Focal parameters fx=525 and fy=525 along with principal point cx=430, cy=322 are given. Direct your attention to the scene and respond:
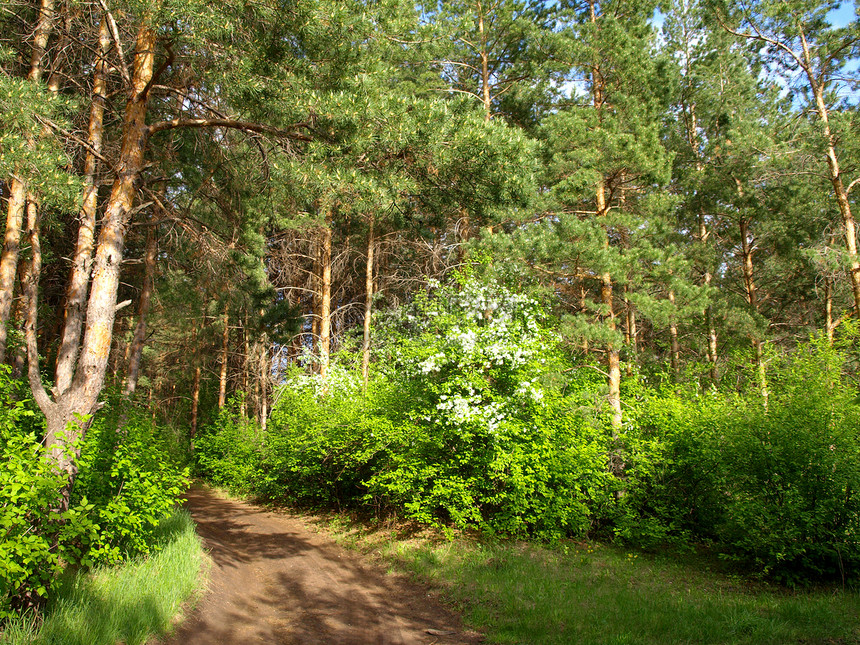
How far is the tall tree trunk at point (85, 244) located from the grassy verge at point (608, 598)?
5.46 m

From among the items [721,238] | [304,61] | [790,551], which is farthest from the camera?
[721,238]

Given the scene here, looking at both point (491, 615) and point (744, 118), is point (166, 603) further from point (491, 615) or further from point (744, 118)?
point (744, 118)

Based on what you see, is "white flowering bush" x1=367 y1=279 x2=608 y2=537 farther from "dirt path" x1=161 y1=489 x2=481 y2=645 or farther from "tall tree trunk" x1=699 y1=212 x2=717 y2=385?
"tall tree trunk" x1=699 y1=212 x2=717 y2=385

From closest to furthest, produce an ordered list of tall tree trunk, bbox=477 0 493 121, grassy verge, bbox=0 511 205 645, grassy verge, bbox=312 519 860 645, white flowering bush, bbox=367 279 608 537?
grassy verge, bbox=0 511 205 645 → grassy verge, bbox=312 519 860 645 → white flowering bush, bbox=367 279 608 537 → tall tree trunk, bbox=477 0 493 121

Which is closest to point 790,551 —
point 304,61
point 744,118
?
point 304,61

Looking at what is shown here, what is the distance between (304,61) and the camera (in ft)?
21.3

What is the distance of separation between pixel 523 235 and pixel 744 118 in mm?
8638

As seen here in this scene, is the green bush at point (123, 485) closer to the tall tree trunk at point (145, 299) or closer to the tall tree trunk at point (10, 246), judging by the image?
the tall tree trunk at point (10, 246)

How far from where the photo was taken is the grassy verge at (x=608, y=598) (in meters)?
5.13

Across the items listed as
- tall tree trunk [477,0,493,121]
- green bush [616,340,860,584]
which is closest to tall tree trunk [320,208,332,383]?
tall tree trunk [477,0,493,121]

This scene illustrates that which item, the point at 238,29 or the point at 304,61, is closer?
the point at 238,29

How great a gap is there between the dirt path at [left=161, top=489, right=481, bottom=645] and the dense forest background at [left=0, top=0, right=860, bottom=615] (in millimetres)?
1310

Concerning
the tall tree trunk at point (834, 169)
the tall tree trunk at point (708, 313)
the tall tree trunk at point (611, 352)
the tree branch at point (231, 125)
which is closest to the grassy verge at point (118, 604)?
the tree branch at point (231, 125)

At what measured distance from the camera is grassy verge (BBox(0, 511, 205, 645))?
3.88 m
